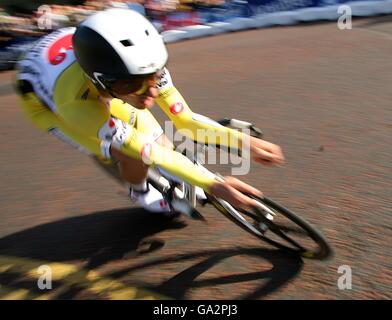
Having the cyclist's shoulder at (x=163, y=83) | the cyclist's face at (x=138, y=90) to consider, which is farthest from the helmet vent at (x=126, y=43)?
the cyclist's shoulder at (x=163, y=83)

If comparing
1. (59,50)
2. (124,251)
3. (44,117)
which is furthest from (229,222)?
(59,50)

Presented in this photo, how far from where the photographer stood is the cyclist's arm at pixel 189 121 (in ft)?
11.0

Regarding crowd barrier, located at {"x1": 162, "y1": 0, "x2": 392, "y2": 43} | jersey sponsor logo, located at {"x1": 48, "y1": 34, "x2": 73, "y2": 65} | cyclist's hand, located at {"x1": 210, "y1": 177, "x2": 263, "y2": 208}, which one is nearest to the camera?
cyclist's hand, located at {"x1": 210, "y1": 177, "x2": 263, "y2": 208}

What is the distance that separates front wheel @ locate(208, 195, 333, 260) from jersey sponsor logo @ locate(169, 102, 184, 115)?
0.66m

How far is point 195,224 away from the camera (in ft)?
12.9

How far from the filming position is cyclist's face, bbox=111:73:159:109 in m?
Answer: 2.92

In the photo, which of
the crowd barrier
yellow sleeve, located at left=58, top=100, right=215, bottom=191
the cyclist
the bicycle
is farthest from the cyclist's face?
the crowd barrier

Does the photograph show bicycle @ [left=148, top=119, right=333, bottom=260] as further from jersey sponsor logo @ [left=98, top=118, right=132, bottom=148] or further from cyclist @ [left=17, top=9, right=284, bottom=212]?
jersey sponsor logo @ [left=98, top=118, right=132, bottom=148]

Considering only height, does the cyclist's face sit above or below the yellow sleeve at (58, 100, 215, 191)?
above

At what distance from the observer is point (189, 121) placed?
3504 mm

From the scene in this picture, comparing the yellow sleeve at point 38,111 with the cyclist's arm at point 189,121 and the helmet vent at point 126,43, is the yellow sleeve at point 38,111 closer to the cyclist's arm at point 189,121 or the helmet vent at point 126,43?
the cyclist's arm at point 189,121

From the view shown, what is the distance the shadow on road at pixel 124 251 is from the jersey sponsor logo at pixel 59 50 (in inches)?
56.5

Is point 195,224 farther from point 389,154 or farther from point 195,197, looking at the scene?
point 389,154

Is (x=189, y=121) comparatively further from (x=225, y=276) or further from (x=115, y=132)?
(x=225, y=276)
